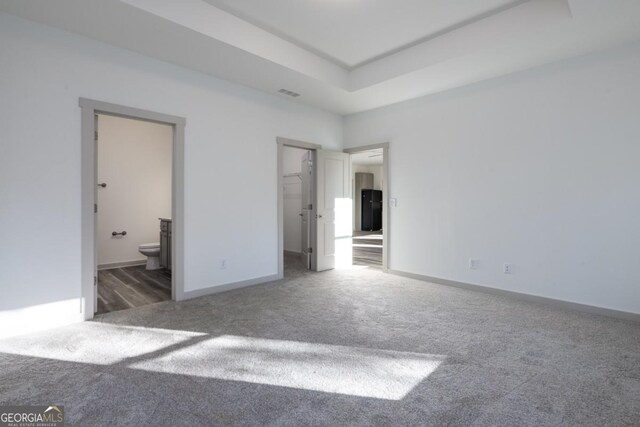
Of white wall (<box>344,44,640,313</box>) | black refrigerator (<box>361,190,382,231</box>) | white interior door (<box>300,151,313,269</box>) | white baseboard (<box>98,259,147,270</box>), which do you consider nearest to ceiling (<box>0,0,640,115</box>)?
white wall (<box>344,44,640,313</box>)

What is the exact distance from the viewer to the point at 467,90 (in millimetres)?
4262

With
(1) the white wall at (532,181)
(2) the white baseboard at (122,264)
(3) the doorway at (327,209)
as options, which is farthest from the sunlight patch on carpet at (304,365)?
(2) the white baseboard at (122,264)

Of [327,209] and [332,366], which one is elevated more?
[327,209]

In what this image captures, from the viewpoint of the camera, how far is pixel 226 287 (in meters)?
4.15

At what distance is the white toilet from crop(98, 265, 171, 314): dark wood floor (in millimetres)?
139

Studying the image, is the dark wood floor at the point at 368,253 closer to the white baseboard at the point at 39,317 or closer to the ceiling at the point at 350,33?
the ceiling at the point at 350,33

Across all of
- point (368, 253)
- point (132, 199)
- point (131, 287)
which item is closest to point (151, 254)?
point (131, 287)

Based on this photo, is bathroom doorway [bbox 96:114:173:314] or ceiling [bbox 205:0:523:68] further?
bathroom doorway [bbox 96:114:173:314]

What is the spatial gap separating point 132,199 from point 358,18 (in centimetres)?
478

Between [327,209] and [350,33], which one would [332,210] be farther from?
[350,33]

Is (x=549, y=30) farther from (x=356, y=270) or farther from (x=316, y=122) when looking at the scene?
(x=356, y=270)

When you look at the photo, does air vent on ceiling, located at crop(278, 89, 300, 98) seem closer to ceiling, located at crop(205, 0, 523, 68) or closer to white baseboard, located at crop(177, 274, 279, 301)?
ceiling, located at crop(205, 0, 523, 68)

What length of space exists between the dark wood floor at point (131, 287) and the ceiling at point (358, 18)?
320 centimetres

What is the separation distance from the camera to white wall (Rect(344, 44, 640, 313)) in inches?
127
